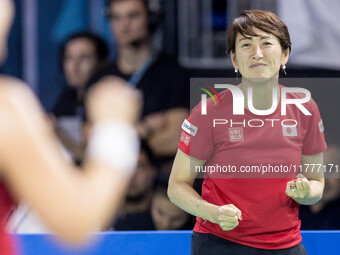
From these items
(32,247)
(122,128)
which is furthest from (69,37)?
(122,128)

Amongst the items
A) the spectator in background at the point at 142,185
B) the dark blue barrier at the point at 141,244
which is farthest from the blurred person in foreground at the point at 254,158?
the spectator in background at the point at 142,185

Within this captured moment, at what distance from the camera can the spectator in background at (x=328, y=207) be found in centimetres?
264

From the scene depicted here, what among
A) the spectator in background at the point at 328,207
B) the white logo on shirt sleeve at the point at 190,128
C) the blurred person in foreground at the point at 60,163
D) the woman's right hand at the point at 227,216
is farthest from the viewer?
the spectator in background at the point at 328,207

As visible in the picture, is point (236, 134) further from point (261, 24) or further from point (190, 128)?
point (261, 24)

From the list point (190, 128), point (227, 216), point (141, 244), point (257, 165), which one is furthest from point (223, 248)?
point (141, 244)

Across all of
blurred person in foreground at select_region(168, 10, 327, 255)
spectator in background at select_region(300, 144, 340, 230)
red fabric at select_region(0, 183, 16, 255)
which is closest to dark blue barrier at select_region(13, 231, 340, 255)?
spectator in background at select_region(300, 144, 340, 230)

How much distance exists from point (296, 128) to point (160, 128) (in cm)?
103

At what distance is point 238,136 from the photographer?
1790mm

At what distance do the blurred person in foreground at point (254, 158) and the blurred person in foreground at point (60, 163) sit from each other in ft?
2.98

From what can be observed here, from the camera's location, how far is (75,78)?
9.25ft

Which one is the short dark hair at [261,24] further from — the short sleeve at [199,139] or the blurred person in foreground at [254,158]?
the short sleeve at [199,139]

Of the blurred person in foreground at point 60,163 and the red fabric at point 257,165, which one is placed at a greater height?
the blurred person in foreground at point 60,163

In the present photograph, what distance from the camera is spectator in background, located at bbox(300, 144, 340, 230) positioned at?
264 centimetres

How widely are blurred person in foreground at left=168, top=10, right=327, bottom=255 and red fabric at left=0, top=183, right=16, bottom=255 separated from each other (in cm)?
91
